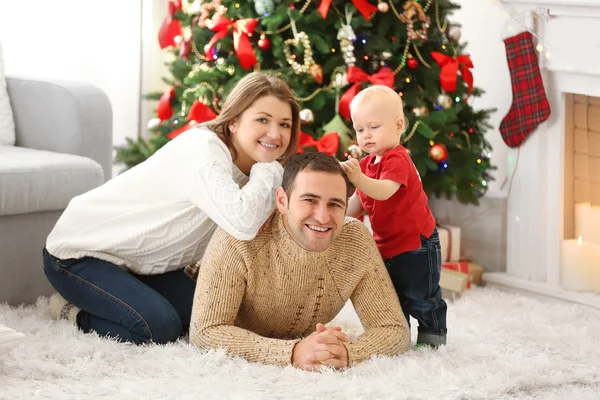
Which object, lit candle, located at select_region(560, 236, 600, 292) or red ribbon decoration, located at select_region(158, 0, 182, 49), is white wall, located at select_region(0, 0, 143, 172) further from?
lit candle, located at select_region(560, 236, 600, 292)

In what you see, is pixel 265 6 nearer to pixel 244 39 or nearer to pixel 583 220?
pixel 244 39

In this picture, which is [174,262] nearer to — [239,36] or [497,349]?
[497,349]

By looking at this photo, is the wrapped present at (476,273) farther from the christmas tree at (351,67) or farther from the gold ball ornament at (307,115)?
the gold ball ornament at (307,115)

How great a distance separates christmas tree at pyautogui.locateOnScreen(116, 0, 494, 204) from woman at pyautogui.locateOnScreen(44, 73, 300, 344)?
0.84 meters

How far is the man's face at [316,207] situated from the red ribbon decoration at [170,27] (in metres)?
1.78

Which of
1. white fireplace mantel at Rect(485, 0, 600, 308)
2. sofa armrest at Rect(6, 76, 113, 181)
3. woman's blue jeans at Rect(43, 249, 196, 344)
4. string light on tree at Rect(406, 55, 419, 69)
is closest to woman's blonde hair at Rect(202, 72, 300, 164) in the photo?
woman's blue jeans at Rect(43, 249, 196, 344)

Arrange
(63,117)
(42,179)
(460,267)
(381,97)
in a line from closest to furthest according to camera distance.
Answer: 1. (381,97)
2. (42,179)
3. (63,117)
4. (460,267)

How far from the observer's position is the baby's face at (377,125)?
2.29 metres

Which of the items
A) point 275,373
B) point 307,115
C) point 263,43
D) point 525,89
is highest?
point 263,43

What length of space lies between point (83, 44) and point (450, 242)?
1.84 m

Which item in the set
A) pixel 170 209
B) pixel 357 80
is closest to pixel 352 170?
pixel 170 209

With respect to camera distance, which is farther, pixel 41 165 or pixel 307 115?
pixel 307 115

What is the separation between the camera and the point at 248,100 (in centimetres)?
236

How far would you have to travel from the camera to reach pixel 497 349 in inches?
94.3
